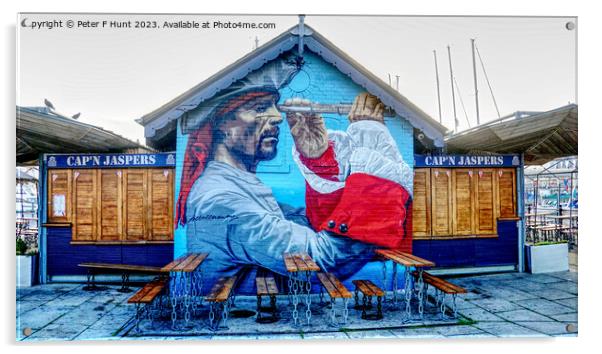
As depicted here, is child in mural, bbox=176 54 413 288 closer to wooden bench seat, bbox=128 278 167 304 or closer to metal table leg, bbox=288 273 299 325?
metal table leg, bbox=288 273 299 325

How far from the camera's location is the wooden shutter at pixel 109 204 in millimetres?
9172

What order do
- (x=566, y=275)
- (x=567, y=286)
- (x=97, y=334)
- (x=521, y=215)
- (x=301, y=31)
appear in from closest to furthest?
(x=97, y=334), (x=301, y=31), (x=567, y=286), (x=566, y=275), (x=521, y=215)

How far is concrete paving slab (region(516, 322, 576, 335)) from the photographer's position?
704 cm

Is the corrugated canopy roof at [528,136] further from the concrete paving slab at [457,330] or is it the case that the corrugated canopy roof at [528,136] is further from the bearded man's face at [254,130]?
the bearded man's face at [254,130]

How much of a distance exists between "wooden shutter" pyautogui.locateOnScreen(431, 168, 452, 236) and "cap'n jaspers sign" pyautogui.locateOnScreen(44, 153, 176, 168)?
243 inches

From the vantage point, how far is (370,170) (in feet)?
27.2

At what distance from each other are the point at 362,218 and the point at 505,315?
10.2ft

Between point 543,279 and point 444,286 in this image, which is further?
point 543,279

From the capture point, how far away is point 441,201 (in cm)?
985

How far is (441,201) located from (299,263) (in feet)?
14.6

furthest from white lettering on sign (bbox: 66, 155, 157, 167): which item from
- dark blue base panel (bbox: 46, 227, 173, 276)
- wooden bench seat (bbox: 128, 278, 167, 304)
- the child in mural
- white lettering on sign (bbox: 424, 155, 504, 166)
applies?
white lettering on sign (bbox: 424, 155, 504, 166)

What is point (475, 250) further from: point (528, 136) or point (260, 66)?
point (260, 66)

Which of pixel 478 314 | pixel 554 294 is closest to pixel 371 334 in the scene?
pixel 478 314
